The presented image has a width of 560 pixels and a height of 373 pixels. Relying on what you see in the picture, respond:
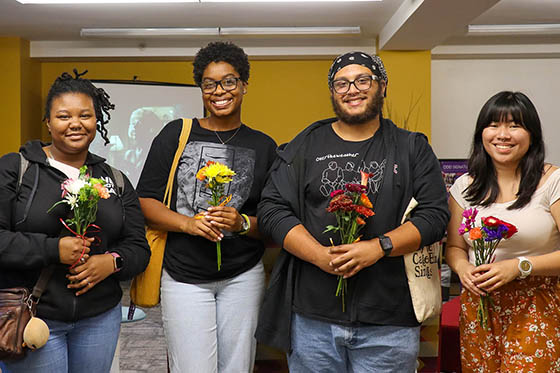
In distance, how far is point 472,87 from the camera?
28.3 ft

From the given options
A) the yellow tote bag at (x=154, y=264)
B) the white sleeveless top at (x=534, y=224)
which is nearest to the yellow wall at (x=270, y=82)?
the yellow tote bag at (x=154, y=264)

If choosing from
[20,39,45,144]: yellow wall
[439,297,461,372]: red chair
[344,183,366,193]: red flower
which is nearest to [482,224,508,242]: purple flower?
[344,183,366,193]: red flower

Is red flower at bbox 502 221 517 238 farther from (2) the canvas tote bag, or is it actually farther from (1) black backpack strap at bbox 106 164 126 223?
(1) black backpack strap at bbox 106 164 126 223

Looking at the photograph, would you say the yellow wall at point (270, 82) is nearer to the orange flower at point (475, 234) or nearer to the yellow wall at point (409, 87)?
the yellow wall at point (409, 87)

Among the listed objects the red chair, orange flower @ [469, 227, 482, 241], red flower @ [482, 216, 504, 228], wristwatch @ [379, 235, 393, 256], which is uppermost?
red flower @ [482, 216, 504, 228]

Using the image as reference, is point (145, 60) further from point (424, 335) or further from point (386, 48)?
point (424, 335)

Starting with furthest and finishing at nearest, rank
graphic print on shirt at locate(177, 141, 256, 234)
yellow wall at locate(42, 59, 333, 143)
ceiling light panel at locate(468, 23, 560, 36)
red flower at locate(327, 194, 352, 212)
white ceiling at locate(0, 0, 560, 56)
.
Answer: yellow wall at locate(42, 59, 333, 143)
ceiling light panel at locate(468, 23, 560, 36)
white ceiling at locate(0, 0, 560, 56)
graphic print on shirt at locate(177, 141, 256, 234)
red flower at locate(327, 194, 352, 212)

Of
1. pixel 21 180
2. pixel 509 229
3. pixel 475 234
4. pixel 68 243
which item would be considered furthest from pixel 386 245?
pixel 21 180

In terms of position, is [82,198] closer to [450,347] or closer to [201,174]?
[201,174]

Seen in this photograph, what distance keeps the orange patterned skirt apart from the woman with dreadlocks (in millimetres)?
1291

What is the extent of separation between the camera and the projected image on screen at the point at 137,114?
824 centimetres

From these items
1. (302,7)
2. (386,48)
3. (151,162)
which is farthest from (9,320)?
(386,48)

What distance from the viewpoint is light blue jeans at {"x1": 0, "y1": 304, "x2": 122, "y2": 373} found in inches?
72.8

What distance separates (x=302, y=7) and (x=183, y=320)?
5116 mm
